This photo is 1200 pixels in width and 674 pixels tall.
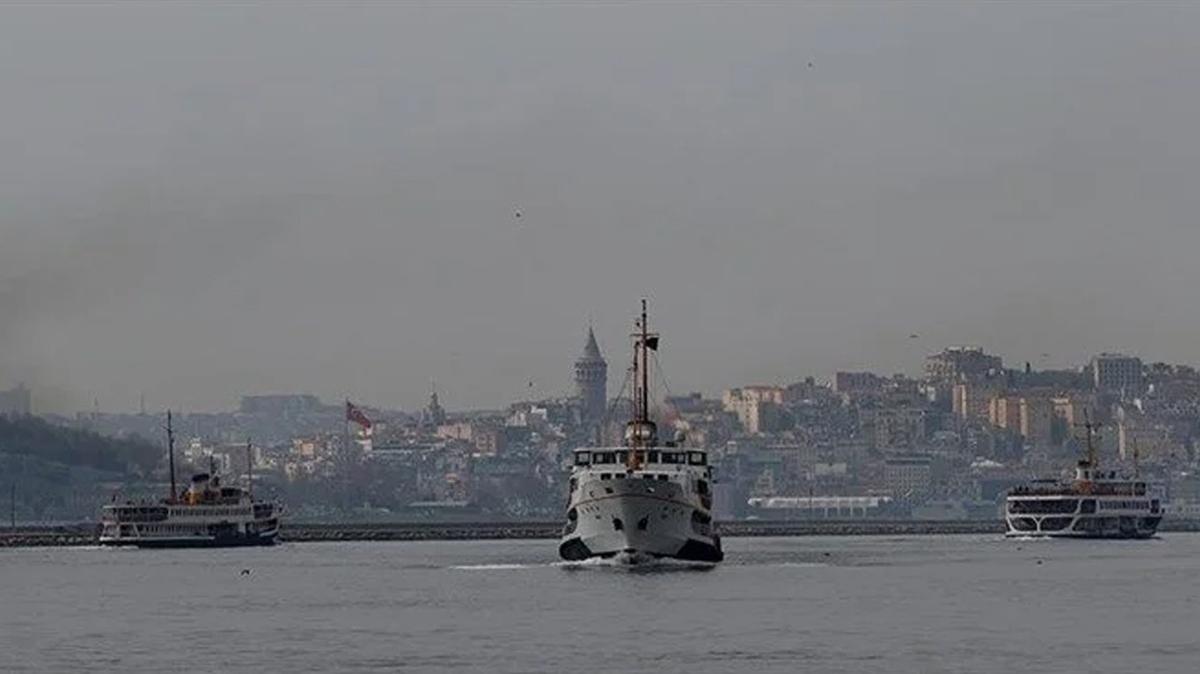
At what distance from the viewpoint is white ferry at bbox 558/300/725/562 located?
13962 centimetres

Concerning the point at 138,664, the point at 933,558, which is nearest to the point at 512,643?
the point at 138,664

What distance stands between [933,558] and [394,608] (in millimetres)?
65991

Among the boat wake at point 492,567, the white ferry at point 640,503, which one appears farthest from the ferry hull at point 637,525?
the boat wake at point 492,567

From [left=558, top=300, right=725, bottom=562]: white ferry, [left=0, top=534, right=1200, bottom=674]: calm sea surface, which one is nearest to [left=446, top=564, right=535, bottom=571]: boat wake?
[left=0, top=534, right=1200, bottom=674]: calm sea surface

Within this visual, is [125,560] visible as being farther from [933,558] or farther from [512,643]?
[512,643]

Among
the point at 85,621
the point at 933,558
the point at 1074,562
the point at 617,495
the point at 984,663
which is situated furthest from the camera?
the point at 933,558

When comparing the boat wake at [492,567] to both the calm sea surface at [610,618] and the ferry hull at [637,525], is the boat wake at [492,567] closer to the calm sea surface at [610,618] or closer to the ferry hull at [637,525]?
the calm sea surface at [610,618]

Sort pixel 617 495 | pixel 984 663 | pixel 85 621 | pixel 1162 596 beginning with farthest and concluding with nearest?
pixel 617 495, pixel 1162 596, pixel 85 621, pixel 984 663

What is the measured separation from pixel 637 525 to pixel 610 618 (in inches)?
1342

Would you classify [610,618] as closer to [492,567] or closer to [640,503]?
[640,503]

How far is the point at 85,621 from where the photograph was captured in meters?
111

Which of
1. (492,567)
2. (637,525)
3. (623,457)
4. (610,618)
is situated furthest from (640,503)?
(610,618)

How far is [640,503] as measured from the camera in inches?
5487

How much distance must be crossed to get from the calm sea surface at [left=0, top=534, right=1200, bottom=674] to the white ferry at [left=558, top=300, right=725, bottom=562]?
1.86 meters
